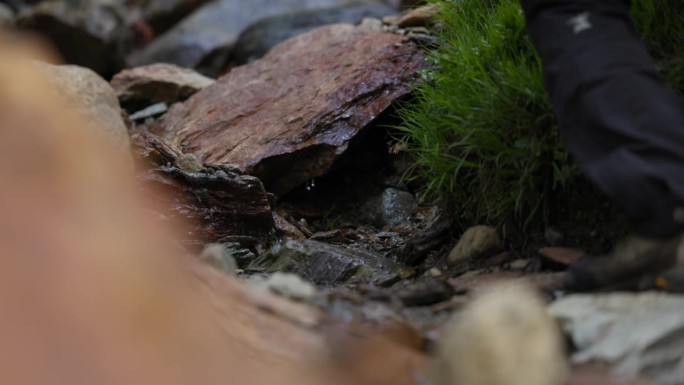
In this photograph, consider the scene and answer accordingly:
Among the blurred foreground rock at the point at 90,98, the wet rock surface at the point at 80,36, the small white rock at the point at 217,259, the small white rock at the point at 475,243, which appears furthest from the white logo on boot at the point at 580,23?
the wet rock surface at the point at 80,36

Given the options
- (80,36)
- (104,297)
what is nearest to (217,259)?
(104,297)

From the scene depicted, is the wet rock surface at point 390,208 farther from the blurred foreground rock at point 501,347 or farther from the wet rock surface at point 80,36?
the wet rock surface at point 80,36

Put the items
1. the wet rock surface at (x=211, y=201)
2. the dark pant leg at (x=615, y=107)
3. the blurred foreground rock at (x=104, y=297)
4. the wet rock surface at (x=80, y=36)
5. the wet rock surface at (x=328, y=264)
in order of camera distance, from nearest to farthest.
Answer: the blurred foreground rock at (x=104, y=297), the dark pant leg at (x=615, y=107), the wet rock surface at (x=328, y=264), the wet rock surface at (x=211, y=201), the wet rock surface at (x=80, y=36)

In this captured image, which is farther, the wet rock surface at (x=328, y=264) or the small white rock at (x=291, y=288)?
the wet rock surface at (x=328, y=264)

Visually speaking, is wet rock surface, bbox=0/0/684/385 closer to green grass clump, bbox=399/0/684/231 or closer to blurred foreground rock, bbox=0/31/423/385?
blurred foreground rock, bbox=0/31/423/385

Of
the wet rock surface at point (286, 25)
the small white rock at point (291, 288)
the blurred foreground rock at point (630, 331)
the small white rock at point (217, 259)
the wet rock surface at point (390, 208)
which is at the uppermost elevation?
the small white rock at point (217, 259)

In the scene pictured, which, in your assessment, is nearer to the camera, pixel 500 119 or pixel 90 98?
pixel 500 119

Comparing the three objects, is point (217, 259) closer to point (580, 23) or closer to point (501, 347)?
point (501, 347)
